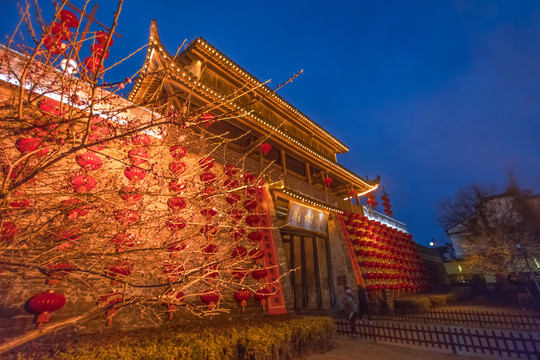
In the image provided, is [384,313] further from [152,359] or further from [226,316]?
[152,359]

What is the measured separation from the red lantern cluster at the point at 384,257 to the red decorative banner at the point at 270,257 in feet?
21.2

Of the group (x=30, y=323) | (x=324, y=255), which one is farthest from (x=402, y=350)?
(x=30, y=323)

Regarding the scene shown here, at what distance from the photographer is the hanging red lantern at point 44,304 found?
4438mm

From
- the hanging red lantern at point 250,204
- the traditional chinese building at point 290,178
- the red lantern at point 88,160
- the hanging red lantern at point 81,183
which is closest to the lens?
the hanging red lantern at point 81,183

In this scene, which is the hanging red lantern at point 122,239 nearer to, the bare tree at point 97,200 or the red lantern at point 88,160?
the bare tree at point 97,200

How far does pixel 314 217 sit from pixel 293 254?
2.23 m

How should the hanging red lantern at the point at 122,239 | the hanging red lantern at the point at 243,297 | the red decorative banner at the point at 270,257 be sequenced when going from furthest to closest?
the red decorative banner at the point at 270,257, the hanging red lantern at the point at 243,297, the hanging red lantern at the point at 122,239

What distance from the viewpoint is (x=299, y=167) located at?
14508 mm

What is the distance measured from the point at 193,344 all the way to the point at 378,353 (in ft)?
15.4

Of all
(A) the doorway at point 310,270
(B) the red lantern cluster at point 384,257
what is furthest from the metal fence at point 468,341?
(B) the red lantern cluster at point 384,257

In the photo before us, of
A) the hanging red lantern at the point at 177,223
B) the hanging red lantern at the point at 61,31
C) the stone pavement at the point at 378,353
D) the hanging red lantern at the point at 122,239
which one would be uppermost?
the hanging red lantern at the point at 61,31

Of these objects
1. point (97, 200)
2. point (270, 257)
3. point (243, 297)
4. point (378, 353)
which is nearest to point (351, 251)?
point (270, 257)

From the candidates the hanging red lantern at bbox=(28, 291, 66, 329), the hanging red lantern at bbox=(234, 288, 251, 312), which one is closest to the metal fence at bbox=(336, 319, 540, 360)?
the hanging red lantern at bbox=(234, 288, 251, 312)

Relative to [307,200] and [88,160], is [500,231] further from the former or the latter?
[88,160]
